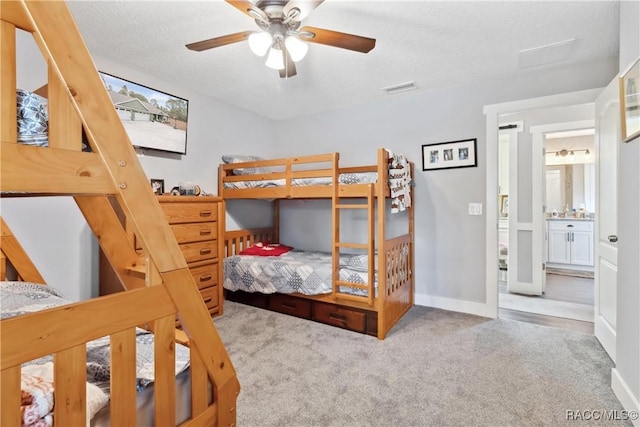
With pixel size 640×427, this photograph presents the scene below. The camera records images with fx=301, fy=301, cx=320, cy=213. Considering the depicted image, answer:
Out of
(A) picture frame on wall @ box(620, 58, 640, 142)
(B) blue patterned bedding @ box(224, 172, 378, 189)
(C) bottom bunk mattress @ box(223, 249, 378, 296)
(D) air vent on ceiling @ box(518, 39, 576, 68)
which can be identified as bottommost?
(C) bottom bunk mattress @ box(223, 249, 378, 296)

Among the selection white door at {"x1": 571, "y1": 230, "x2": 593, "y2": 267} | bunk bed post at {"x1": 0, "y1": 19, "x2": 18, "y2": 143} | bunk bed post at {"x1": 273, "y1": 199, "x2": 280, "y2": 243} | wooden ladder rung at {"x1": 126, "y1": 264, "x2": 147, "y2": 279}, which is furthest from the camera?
white door at {"x1": 571, "y1": 230, "x2": 593, "y2": 267}

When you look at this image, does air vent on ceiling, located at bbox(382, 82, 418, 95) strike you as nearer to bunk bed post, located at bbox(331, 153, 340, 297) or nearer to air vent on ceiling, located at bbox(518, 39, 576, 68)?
air vent on ceiling, located at bbox(518, 39, 576, 68)

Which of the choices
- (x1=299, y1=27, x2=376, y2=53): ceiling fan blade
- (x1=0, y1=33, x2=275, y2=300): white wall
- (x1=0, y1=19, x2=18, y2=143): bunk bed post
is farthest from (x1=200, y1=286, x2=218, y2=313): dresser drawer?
(x1=0, y1=19, x2=18, y2=143): bunk bed post

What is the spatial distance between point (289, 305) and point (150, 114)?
2.22 m

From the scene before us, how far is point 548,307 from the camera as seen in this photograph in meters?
3.27

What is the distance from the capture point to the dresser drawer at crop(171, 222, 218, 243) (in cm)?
258

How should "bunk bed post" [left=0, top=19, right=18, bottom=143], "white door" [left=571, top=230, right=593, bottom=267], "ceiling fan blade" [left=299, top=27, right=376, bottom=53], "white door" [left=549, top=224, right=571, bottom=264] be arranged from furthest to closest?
"white door" [left=549, top=224, right=571, bottom=264], "white door" [left=571, top=230, right=593, bottom=267], "ceiling fan blade" [left=299, top=27, right=376, bottom=53], "bunk bed post" [left=0, top=19, right=18, bottom=143]

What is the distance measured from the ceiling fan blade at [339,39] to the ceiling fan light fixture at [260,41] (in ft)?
0.62

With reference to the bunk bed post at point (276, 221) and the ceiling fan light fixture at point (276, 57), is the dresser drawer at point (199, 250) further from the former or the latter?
the ceiling fan light fixture at point (276, 57)

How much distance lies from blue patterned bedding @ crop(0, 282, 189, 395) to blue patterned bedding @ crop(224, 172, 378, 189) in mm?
1910

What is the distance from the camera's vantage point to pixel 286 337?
8.09 feet

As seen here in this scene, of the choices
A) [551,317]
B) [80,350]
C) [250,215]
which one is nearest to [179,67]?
[250,215]

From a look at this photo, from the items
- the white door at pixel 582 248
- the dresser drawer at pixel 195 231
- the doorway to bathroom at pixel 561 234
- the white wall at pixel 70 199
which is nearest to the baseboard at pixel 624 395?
the doorway to bathroom at pixel 561 234

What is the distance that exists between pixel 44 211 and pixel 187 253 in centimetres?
103
